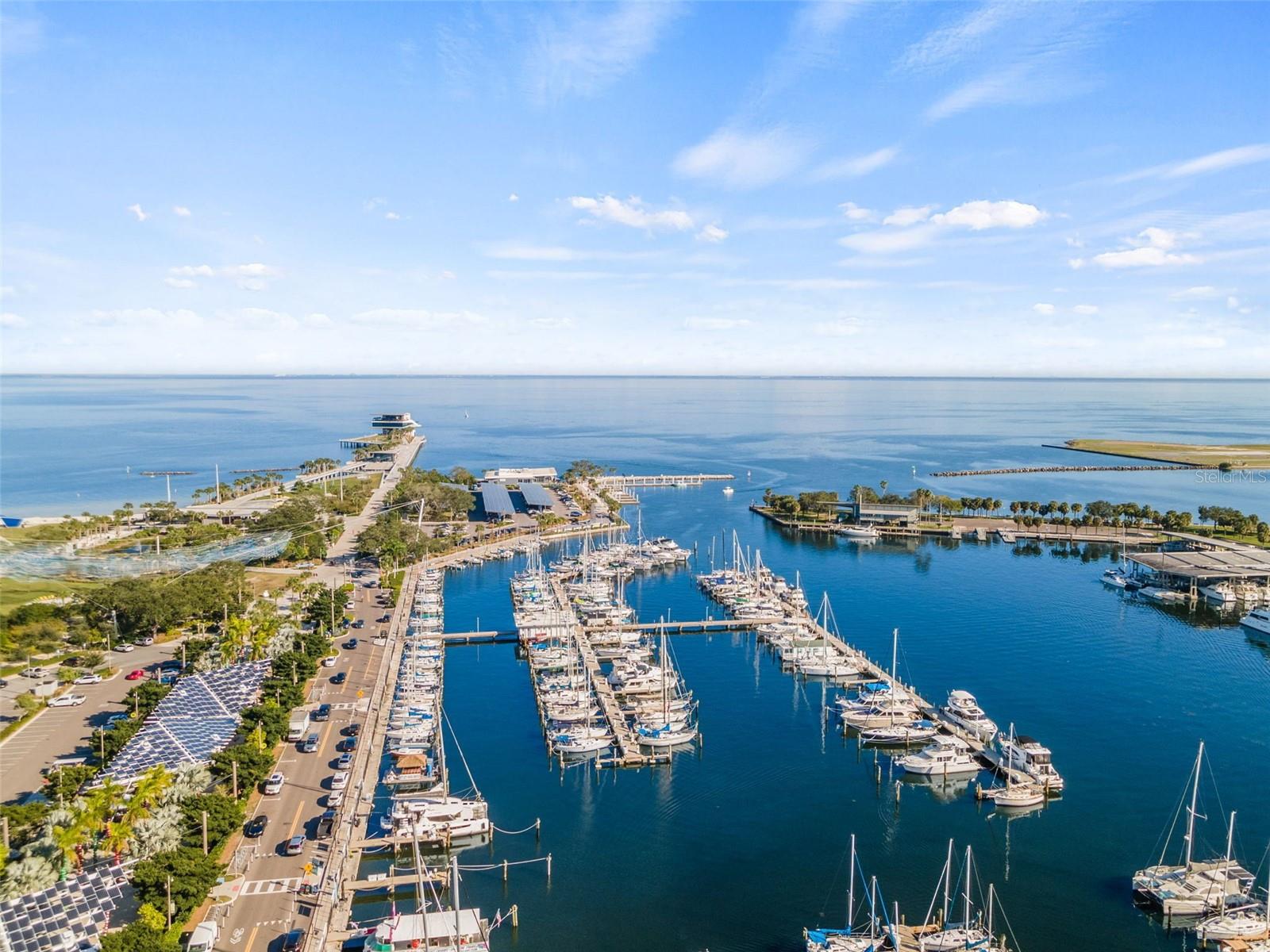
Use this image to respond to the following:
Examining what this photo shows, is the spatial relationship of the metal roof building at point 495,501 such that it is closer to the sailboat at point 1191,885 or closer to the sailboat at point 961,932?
the sailboat at point 961,932


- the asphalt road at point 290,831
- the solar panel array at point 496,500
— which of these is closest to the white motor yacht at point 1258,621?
the asphalt road at point 290,831

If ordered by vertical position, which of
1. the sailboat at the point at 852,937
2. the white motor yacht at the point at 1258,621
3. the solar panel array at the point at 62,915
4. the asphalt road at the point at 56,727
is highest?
the white motor yacht at the point at 1258,621

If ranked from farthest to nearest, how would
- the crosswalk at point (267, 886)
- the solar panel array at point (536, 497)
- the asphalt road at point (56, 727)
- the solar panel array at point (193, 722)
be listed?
the solar panel array at point (536, 497)
the asphalt road at point (56, 727)
the solar panel array at point (193, 722)
the crosswalk at point (267, 886)

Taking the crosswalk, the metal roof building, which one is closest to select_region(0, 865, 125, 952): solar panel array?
the crosswalk

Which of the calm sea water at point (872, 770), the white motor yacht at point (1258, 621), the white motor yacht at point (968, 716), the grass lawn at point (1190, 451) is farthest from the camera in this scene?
the grass lawn at point (1190, 451)

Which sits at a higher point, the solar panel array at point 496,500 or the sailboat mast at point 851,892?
the solar panel array at point 496,500

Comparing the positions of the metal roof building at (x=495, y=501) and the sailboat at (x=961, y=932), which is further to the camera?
the metal roof building at (x=495, y=501)

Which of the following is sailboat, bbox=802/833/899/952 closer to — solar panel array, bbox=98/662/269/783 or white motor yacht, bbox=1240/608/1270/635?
solar panel array, bbox=98/662/269/783
